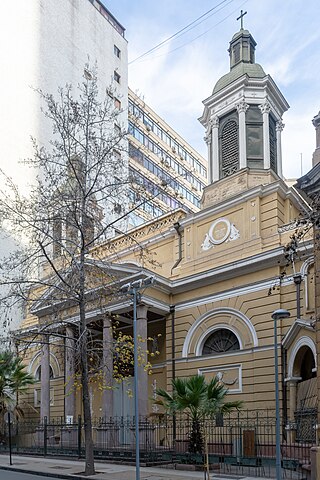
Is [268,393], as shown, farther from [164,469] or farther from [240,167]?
[240,167]

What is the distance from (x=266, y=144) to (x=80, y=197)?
1026cm

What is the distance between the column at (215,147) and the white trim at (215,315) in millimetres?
6194

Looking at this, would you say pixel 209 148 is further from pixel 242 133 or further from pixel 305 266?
pixel 305 266

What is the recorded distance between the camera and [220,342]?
25594 mm

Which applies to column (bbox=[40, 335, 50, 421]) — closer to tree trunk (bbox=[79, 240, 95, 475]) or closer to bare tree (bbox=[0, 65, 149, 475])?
bare tree (bbox=[0, 65, 149, 475])

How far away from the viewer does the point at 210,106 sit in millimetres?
29047

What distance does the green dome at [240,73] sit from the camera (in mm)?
28016

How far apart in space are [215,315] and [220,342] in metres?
1.13

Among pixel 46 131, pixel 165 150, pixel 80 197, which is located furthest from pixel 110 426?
pixel 165 150

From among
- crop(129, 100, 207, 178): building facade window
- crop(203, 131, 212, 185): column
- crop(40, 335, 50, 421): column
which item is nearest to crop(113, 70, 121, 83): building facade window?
crop(129, 100, 207, 178): building facade window

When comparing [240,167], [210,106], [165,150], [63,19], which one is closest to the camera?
[240,167]

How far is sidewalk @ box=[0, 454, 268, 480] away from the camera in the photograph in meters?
17.9

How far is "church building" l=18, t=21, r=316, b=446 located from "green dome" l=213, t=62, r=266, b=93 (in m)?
0.08

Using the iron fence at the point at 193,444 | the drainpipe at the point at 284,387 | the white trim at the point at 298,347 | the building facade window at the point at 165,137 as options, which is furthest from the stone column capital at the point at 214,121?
the building facade window at the point at 165,137
